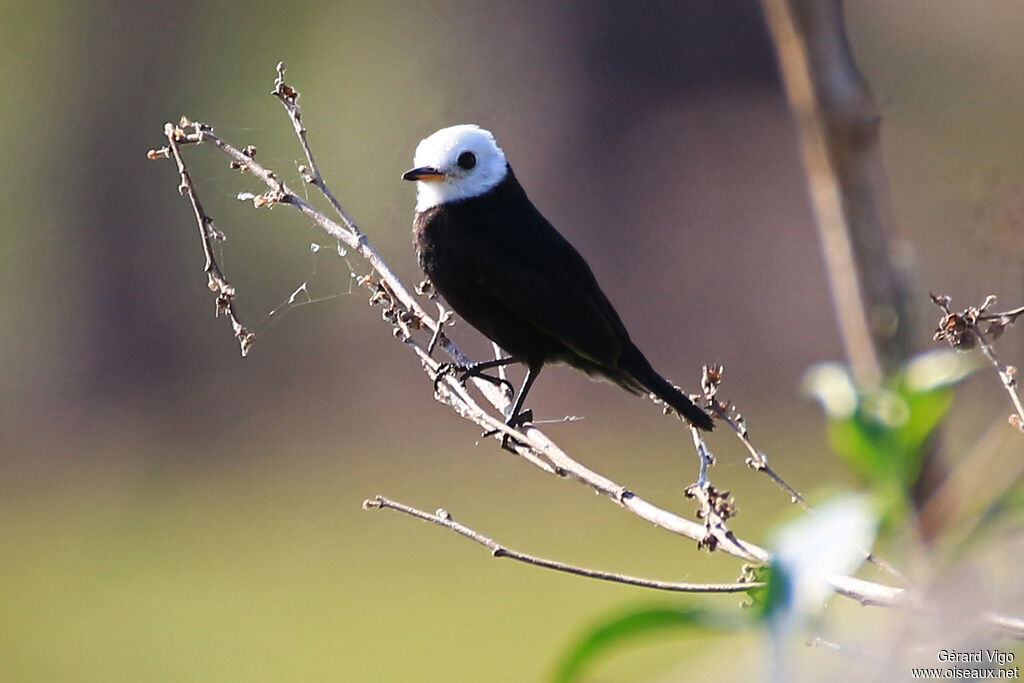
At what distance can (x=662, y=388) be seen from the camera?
13.2 feet

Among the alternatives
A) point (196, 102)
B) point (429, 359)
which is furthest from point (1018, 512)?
point (196, 102)

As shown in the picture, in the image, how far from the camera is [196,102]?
15938 millimetres

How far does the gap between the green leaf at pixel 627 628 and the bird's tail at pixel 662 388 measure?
240 centimetres

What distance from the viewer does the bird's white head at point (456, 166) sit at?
447cm

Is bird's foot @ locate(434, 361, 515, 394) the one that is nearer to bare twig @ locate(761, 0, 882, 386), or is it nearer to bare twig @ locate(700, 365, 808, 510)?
bare twig @ locate(700, 365, 808, 510)

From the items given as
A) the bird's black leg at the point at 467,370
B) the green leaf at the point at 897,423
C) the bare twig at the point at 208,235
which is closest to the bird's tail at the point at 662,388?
the bird's black leg at the point at 467,370

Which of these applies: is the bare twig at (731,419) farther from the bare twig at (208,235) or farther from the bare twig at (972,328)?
the bare twig at (208,235)

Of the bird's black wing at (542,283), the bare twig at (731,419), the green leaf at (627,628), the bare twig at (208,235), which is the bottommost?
the green leaf at (627,628)

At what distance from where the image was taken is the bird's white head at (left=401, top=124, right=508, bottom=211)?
176 inches

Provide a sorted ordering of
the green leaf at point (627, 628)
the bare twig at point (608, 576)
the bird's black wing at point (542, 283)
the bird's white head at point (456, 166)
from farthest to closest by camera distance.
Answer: the bird's white head at point (456, 166) < the bird's black wing at point (542, 283) < the bare twig at point (608, 576) < the green leaf at point (627, 628)

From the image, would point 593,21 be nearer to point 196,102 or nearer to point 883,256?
point 196,102

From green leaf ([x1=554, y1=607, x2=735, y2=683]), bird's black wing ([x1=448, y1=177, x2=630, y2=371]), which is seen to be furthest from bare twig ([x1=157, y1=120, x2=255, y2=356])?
green leaf ([x1=554, y1=607, x2=735, y2=683])

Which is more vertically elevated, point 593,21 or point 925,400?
point 593,21

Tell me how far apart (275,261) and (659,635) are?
14.2m
